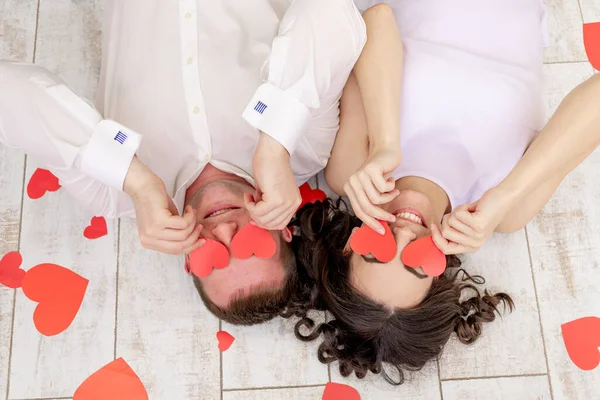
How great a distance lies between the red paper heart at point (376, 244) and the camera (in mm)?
1186

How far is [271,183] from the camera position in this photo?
4.06 feet

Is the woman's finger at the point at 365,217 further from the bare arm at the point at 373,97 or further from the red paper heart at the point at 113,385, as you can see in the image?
the red paper heart at the point at 113,385

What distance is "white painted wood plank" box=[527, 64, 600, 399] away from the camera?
1515 mm

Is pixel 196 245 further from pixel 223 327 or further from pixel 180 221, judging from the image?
pixel 223 327

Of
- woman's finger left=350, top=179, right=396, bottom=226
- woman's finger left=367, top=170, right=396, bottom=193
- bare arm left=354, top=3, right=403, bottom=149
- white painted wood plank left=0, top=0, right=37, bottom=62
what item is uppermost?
bare arm left=354, top=3, right=403, bottom=149

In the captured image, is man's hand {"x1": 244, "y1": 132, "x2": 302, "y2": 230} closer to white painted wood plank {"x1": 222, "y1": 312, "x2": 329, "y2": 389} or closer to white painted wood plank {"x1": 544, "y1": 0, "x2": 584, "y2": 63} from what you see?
white painted wood plank {"x1": 222, "y1": 312, "x2": 329, "y2": 389}

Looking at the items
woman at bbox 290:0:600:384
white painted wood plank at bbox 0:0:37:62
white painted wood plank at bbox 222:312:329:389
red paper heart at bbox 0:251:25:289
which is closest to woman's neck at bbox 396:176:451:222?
woman at bbox 290:0:600:384

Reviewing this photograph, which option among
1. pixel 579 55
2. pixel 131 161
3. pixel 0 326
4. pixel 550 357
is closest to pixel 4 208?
pixel 0 326

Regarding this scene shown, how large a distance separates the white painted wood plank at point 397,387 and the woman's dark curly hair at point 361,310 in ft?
0.09

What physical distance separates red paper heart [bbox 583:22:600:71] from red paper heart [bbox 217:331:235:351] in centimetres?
128

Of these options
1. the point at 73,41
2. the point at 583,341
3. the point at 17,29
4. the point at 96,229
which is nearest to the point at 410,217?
the point at 583,341

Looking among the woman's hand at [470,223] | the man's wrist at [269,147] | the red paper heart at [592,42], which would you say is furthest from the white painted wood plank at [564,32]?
the man's wrist at [269,147]

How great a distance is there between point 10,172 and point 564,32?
5.29 ft

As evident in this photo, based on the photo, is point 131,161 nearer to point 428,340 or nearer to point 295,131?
point 295,131
